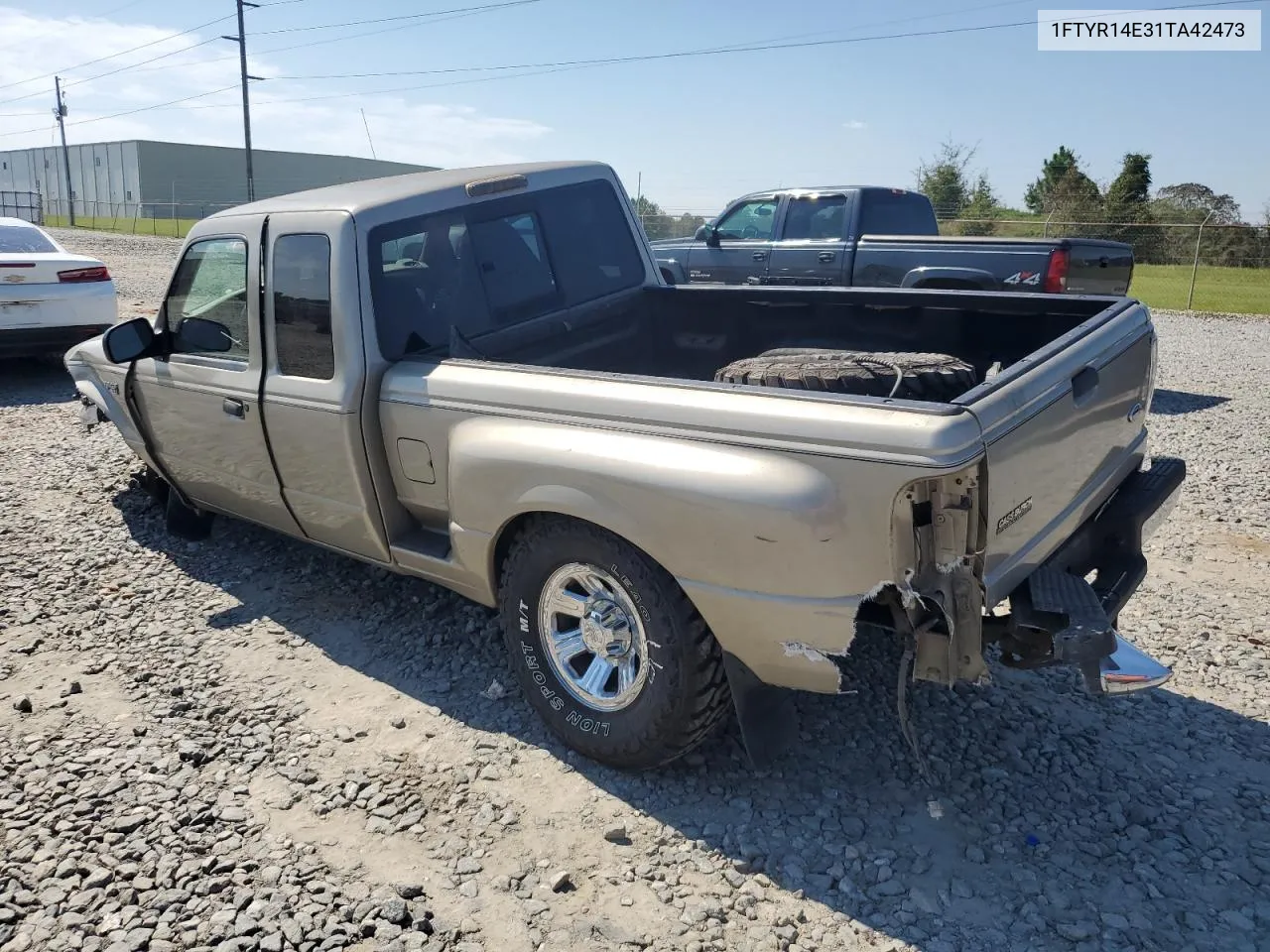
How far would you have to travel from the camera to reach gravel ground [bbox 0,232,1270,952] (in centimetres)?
275

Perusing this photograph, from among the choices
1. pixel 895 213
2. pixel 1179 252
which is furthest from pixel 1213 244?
pixel 895 213

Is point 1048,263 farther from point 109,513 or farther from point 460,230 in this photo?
point 109,513

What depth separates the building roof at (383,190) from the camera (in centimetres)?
403

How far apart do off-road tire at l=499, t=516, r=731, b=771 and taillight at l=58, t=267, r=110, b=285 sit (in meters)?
8.23

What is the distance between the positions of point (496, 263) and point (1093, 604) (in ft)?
9.36

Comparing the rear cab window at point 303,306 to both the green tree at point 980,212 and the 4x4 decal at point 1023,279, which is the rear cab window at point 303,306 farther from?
the green tree at point 980,212

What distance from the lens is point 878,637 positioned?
4.07 metres

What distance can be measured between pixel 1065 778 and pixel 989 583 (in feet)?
3.31

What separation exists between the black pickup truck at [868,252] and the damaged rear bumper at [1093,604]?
5.70 m

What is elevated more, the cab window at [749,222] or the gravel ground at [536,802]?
the cab window at [749,222]

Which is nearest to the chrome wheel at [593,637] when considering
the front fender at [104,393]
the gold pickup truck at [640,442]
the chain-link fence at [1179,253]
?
the gold pickup truck at [640,442]

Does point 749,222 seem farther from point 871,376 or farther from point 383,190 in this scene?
point 871,376

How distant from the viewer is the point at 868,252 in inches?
412

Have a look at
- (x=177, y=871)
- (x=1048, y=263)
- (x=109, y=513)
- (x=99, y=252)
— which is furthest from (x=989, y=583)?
(x=99, y=252)
